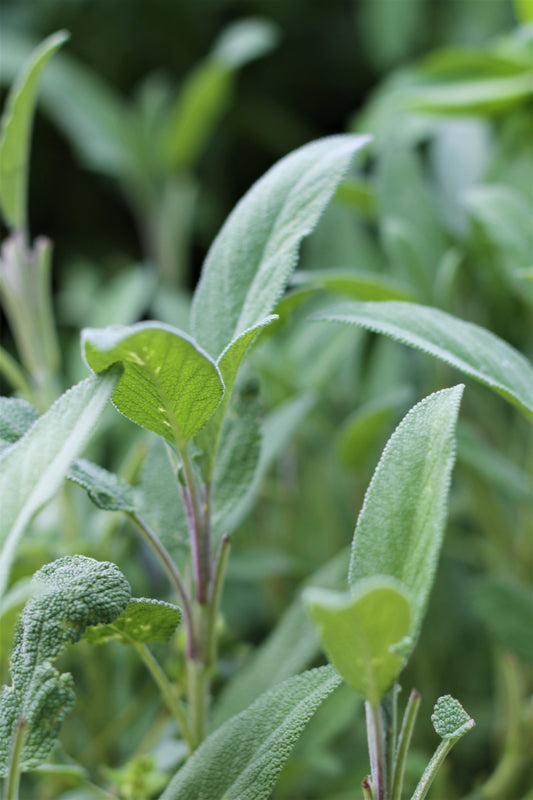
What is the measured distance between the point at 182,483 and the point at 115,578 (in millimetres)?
69

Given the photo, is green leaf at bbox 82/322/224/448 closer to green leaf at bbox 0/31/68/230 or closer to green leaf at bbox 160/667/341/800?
green leaf at bbox 160/667/341/800

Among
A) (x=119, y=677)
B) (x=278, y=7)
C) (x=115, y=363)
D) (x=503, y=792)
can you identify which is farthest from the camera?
(x=278, y=7)

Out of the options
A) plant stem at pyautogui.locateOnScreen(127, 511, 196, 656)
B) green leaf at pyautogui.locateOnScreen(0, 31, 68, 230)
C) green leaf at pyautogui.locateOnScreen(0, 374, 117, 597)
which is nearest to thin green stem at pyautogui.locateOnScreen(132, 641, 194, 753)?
plant stem at pyautogui.locateOnScreen(127, 511, 196, 656)

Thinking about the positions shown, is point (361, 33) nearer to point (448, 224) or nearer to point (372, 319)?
point (448, 224)

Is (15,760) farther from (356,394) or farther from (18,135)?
(356,394)

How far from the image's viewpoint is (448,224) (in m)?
0.66

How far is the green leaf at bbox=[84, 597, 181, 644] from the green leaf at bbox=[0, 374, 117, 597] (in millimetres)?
56

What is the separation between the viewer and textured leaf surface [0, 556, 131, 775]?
0.25 m

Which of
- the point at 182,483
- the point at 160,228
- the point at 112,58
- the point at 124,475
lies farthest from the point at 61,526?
the point at 112,58

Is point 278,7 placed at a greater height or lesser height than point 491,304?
greater

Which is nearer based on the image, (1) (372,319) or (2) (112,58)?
(1) (372,319)

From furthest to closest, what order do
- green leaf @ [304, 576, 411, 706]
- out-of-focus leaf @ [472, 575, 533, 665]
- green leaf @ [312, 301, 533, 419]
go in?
out-of-focus leaf @ [472, 575, 533, 665]
green leaf @ [312, 301, 533, 419]
green leaf @ [304, 576, 411, 706]

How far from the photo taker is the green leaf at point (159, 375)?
0.24 meters

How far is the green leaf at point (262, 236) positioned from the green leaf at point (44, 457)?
0.09 metres
